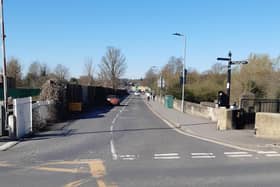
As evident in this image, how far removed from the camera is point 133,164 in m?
11.2

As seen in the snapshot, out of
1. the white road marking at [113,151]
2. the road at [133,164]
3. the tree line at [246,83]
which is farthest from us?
the tree line at [246,83]

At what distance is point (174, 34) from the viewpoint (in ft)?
141

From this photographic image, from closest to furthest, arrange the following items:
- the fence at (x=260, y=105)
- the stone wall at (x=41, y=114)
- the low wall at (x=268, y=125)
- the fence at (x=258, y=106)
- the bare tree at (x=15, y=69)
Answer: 1. the low wall at (x=268, y=125)
2. the fence at (x=258, y=106)
3. the fence at (x=260, y=105)
4. the stone wall at (x=41, y=114)
5. the bare tree at (x=15, y=69)

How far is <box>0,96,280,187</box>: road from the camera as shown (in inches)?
354

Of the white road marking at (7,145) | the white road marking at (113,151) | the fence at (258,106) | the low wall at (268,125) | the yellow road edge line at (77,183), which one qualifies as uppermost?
the fence at (258,106)

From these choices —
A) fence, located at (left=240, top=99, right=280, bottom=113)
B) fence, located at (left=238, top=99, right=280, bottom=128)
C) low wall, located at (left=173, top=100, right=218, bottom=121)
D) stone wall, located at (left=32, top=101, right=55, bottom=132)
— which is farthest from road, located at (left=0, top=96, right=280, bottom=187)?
low wall, located at (left=173, top=100, right=218, bottom=121)

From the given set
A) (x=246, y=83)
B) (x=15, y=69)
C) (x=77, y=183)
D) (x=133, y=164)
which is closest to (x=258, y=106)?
(x=133, y=164)

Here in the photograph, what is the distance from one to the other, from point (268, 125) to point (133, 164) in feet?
27.1

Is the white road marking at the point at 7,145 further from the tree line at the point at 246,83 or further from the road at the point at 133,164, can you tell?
the tree line at the point at 246,83

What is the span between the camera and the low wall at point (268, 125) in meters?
17.1

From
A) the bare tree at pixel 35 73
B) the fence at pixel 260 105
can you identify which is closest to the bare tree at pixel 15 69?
the bare tree at pixel 35 73

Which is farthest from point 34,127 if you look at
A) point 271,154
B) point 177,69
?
point 177,69

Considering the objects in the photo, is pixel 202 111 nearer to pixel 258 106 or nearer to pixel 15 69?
pixel 258 106

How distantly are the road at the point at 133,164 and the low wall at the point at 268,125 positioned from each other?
2.72 meters
